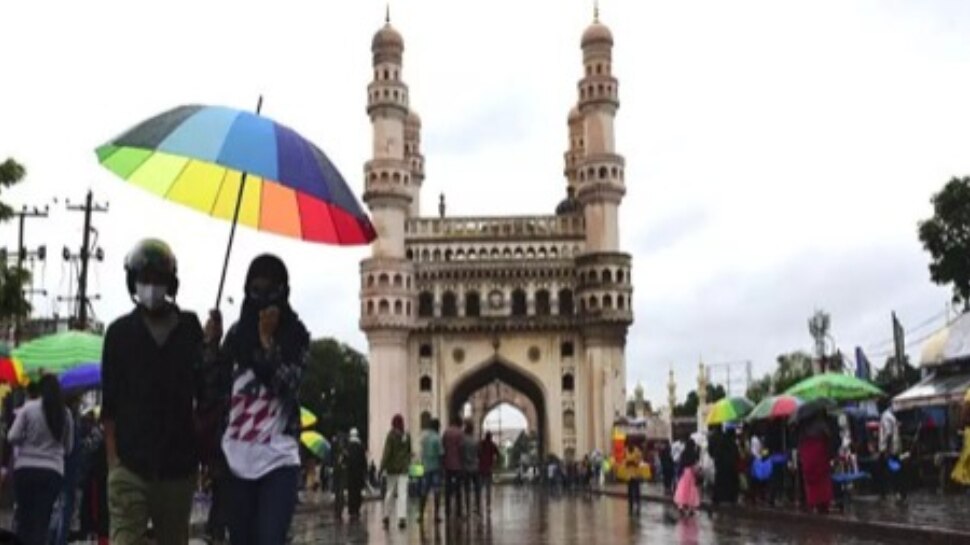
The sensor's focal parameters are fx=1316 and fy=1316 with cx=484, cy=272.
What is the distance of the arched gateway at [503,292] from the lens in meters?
60.4

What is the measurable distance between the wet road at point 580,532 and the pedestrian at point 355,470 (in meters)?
0.61

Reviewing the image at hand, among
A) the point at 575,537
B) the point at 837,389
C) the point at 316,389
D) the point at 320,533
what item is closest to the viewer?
the point at 575,537

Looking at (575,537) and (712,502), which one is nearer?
(575,537)

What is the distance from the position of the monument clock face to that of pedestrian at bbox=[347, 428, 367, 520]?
41.6 metres

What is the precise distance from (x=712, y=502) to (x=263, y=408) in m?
18.1

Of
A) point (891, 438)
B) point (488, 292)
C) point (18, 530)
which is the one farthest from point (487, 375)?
point (18, 530)

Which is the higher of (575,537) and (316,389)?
(316,389)

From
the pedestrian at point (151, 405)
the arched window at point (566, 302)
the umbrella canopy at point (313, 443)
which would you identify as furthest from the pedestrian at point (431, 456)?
the arched window at point (566, 302)

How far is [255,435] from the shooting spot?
5.80m

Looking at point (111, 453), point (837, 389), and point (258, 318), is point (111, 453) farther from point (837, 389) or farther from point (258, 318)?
point (837, 389)

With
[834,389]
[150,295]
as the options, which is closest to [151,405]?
[150,295]

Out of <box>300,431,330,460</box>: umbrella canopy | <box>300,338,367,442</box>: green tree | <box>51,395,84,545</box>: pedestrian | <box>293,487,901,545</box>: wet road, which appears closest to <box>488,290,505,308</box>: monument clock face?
<box>300,338,367,442</box>: green tree

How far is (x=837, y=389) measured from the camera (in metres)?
20.7

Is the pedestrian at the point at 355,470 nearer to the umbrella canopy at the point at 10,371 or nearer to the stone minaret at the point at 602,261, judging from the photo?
the umbrella canopy at the point at 10,371
